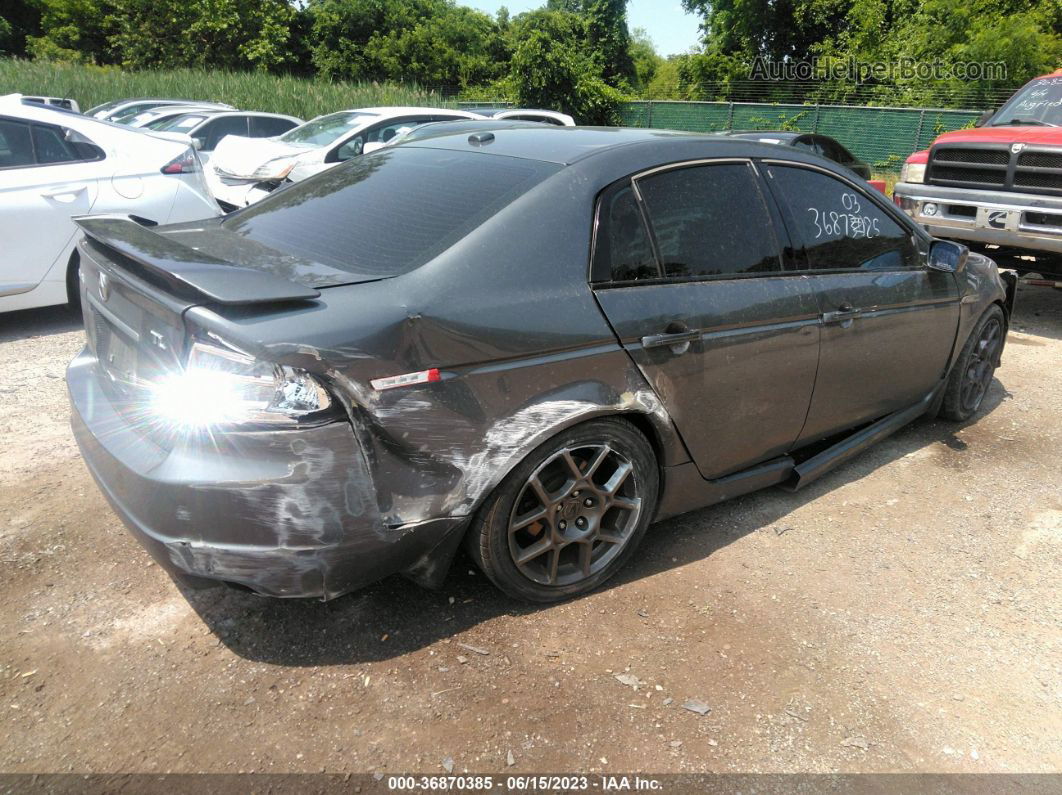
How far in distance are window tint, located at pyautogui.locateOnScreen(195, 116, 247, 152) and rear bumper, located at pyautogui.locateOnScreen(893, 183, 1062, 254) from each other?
9.92 metres

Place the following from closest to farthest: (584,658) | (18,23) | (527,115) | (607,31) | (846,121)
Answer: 1. (584,658)
2. (527,115)
3. (846,121)
4. (607,31)
5. (18,23)

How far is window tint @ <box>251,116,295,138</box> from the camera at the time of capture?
13227 mm

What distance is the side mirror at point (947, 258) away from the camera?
13.6 ft

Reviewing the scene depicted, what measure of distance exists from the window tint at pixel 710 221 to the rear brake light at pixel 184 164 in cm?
483

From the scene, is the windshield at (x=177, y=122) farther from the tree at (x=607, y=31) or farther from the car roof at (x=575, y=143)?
the tree at (x=607, y=31)

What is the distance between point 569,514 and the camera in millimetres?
2930

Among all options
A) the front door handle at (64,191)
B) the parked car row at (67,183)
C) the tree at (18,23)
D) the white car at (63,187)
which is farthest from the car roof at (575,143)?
the tree at (18,23)

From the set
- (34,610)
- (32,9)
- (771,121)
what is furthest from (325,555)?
(32,9)

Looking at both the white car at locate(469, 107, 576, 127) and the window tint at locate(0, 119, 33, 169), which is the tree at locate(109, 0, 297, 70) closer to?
the white car at locate(469, 107, 576, 127)

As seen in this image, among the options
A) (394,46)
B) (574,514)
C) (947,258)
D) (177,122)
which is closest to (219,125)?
(177,122)

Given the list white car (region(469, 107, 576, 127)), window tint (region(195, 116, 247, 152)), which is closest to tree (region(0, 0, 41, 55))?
window tint (region(195, 116, 247, 152))

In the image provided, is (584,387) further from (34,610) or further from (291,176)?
(291,176)

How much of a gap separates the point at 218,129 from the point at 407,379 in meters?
12.0

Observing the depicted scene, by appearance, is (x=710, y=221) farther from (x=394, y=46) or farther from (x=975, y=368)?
(x=394, y=46)
